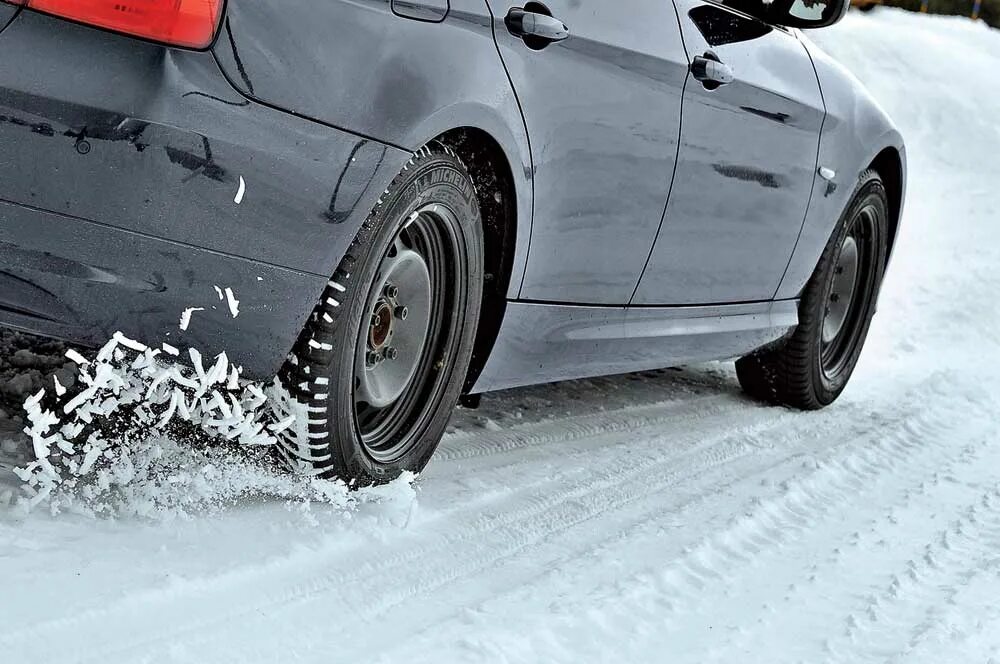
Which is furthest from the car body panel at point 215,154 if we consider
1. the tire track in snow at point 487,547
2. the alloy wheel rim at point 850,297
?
the alloy wheel rim at point 850,297

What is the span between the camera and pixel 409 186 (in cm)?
265

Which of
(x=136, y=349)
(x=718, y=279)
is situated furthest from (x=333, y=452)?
(x=718, y=279)

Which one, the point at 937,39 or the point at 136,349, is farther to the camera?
the point at 937,39

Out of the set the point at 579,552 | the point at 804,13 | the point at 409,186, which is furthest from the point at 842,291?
the point at 409,186

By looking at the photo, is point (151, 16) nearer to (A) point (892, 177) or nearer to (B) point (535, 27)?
(B) point (535, 27)

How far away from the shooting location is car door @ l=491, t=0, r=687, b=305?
2.96m

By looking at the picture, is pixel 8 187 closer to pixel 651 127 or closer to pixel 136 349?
pixel 136 349

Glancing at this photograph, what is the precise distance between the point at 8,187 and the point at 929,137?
1125cm

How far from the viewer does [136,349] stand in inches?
92.8

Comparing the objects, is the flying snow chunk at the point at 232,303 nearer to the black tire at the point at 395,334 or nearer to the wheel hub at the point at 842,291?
the black tire at the point at 395,334

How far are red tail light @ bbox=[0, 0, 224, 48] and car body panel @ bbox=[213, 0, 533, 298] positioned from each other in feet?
0.11

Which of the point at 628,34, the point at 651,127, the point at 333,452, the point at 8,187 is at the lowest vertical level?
the point at 333,452

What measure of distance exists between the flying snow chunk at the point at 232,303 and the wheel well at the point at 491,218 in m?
0.65

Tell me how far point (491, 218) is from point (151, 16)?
1.09 m
